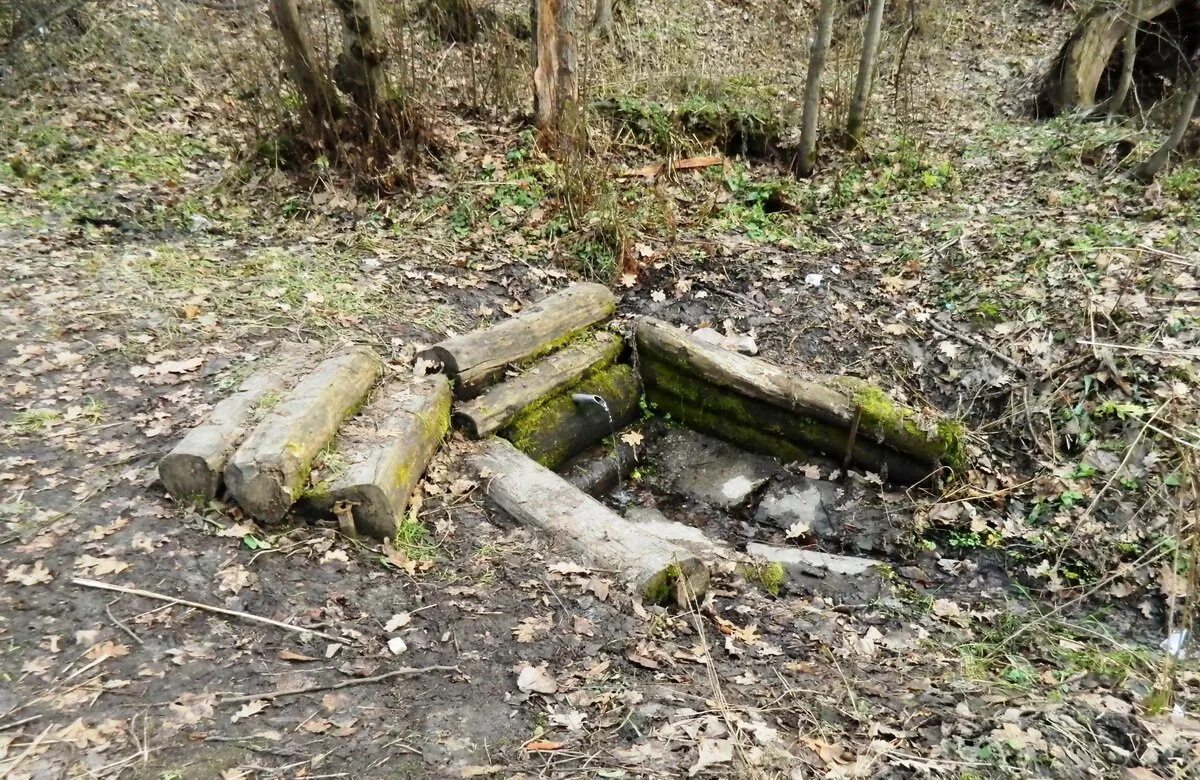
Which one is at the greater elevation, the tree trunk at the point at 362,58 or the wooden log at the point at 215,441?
the tree trunk at the point at 362,58

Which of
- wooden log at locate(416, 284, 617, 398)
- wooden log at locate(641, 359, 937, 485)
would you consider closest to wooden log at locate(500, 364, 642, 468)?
wooden log at locate(641, 359, 937, 485)

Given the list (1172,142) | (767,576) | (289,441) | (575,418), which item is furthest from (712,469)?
(1172,142)

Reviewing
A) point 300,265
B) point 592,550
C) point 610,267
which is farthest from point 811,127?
point 592,550

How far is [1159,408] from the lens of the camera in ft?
13.7

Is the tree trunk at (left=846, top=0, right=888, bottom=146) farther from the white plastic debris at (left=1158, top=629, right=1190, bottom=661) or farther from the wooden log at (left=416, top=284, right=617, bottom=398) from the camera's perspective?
the white plastic debris at (left=1158, top=629, right=1190, bottom=661)

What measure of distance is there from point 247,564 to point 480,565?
1.11 m

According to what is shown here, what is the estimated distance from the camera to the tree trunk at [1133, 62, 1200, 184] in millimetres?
6316

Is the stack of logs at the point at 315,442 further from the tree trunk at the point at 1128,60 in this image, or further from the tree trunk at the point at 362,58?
the tree trunk at the point at 1128,60

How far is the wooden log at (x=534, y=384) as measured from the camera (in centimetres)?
478

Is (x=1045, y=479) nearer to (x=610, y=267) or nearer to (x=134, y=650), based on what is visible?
(x=610, y=267)

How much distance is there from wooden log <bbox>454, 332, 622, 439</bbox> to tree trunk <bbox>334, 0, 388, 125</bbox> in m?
3.28

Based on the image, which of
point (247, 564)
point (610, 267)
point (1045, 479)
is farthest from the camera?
point (610, 267)

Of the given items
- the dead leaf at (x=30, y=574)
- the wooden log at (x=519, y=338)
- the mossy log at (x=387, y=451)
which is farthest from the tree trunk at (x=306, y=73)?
the dead leaf at (x=30, y=574)

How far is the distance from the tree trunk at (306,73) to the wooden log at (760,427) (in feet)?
13.0
